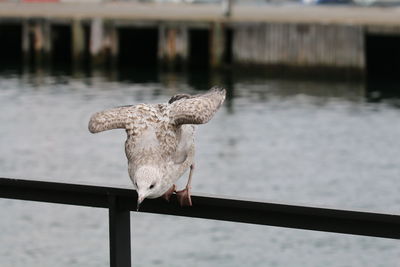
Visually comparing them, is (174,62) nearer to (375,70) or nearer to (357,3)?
(375,70)

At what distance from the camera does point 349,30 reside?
43.5 meters

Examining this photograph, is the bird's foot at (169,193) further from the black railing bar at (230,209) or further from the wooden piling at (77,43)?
the wooden piling at (77,43)

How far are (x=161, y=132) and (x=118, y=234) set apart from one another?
93 centimetres

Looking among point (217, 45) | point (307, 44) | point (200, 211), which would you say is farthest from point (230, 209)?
point (217, 45)

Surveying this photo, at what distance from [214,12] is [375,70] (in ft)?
30.0

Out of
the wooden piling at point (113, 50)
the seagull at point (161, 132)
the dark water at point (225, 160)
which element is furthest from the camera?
the wooden piling at point (113, 50)

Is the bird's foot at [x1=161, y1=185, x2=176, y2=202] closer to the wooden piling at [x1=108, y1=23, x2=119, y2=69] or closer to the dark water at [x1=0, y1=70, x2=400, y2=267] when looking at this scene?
the dark water at [x1=0, y1=70, x2=400, y2=267]

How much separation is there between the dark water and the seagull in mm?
509

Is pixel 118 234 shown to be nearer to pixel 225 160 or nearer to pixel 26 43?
pixel 225 160

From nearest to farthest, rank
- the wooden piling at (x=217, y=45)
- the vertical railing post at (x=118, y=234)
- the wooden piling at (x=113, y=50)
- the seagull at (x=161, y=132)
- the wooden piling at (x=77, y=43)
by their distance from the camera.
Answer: the vertical railing post at (x=118, y=234), the seagull at (x=161, y=132), the wooden piling at (x=217, y=45), the wooden piling at (x=77, y=43), the wooden piling at (x=113, y=50)

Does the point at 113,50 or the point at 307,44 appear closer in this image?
the point at 307,44

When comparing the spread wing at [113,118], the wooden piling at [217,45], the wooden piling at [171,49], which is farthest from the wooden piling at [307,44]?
the spread wing at [113,118]

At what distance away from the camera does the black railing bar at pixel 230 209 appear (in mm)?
3604

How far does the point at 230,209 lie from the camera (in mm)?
3891
